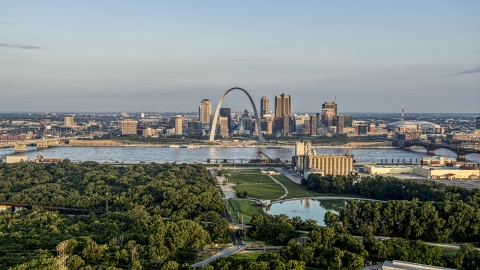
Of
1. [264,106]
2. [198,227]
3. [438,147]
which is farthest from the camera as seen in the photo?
[264,106]

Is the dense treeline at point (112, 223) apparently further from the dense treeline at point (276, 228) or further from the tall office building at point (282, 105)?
the tall office building at point (282, 105)

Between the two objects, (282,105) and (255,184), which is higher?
(282,105)

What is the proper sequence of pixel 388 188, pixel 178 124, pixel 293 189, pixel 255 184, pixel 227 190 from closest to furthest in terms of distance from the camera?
1. pixel 388 188
2. pixel 227 190
3. pixel 293 189
4. pixel 255 184
5. pixel 178 124

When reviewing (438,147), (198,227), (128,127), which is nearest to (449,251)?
(198,227)

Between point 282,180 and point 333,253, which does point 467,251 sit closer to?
point 333,253

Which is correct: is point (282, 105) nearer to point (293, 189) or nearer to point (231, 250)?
point (293, 189)

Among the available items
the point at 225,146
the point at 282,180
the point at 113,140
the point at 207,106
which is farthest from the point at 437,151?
the point at 207,106

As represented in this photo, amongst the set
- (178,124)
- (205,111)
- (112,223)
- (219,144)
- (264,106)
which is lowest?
(219,144)
